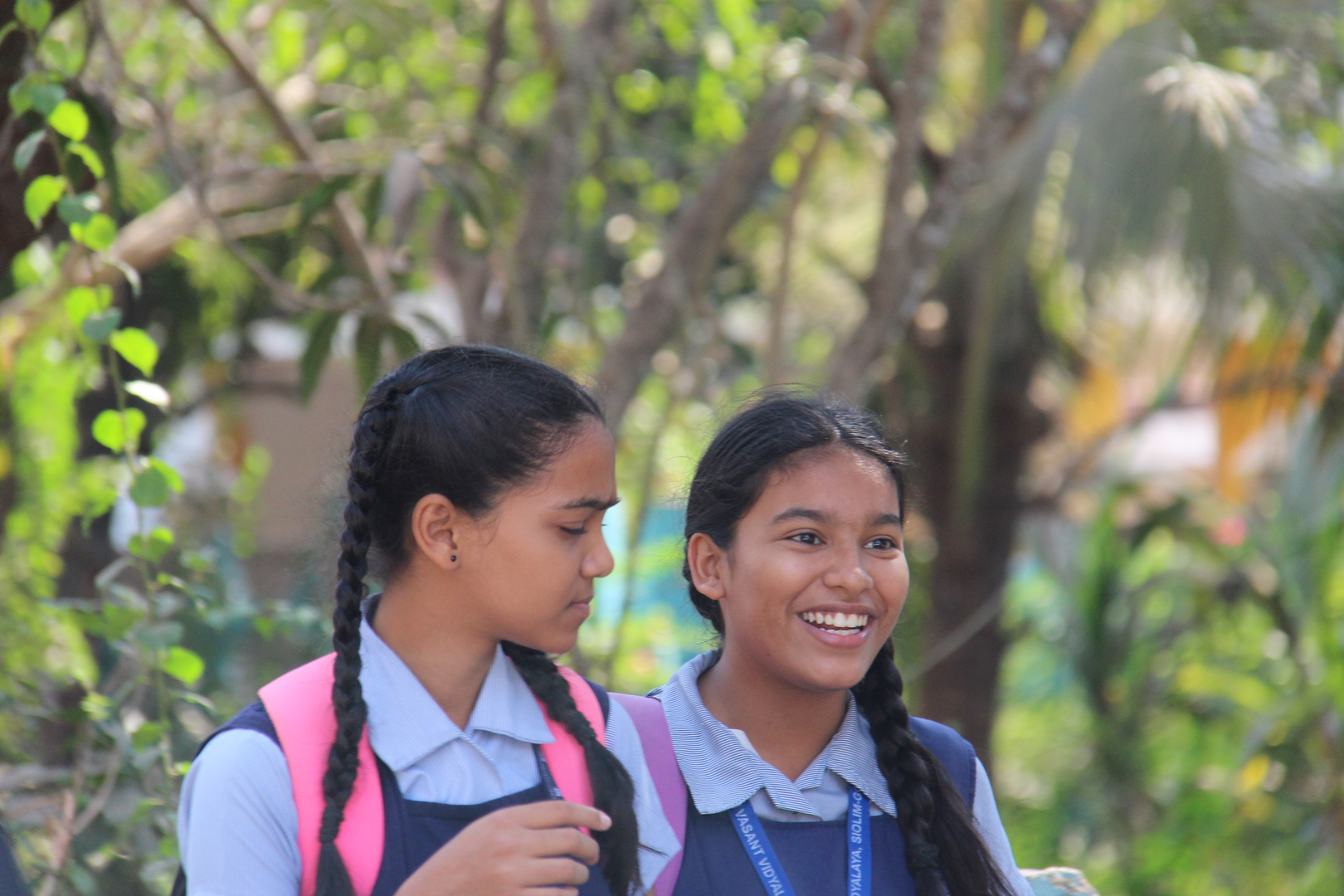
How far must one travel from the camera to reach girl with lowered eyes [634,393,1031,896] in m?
1.54

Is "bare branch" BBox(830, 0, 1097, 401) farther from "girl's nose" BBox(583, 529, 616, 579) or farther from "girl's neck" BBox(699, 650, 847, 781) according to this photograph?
"girl's nose" BBox(583, 529, 616, 579)

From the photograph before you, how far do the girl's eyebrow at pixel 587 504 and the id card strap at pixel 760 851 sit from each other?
43 centimetres

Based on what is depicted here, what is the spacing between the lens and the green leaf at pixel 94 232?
179 centimetres

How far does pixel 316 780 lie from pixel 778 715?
0.64 metres

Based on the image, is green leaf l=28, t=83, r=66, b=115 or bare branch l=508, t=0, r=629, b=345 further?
bare branch l=508, t=0, r=629, b=345

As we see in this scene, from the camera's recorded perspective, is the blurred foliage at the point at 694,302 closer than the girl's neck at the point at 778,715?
No

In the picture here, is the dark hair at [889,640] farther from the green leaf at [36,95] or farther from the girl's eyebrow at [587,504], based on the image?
the green leaf at [36,95]

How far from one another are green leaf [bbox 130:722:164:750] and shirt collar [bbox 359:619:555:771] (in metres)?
0.69

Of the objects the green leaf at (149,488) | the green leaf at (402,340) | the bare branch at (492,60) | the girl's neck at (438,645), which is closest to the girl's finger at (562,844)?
the girl's neck at (438,645)

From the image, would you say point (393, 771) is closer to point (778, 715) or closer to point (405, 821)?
point (405, 821)

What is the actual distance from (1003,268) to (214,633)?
7.46ft

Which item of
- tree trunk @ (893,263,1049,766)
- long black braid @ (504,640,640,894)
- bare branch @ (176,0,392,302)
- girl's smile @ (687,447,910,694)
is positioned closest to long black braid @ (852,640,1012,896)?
girl's smile @ (687,447,910,694)

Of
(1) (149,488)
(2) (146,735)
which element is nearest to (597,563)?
(1) (149,488)

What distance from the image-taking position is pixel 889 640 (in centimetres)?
172
